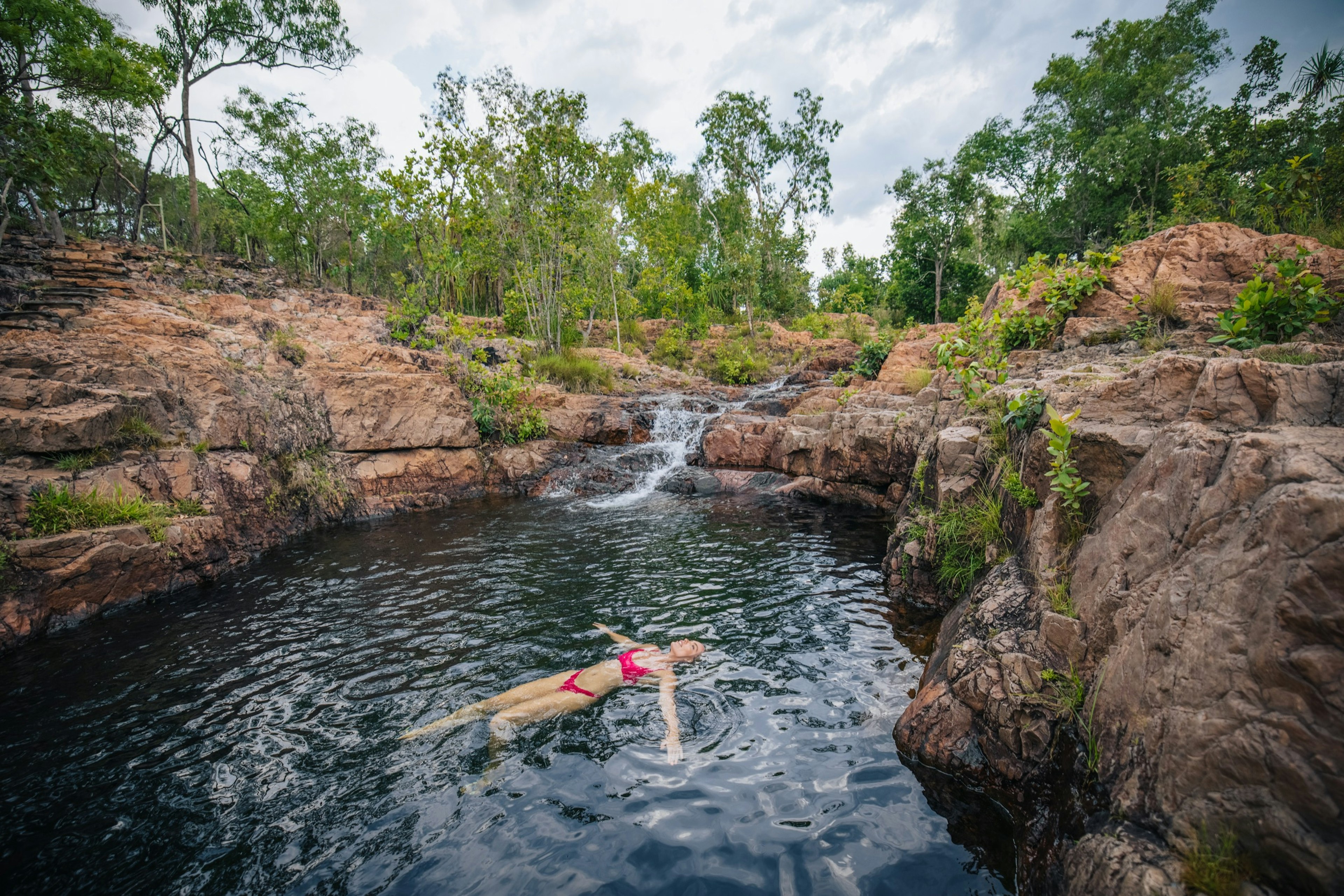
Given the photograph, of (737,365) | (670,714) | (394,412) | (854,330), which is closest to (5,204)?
(394,412)

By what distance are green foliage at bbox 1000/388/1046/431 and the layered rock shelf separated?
144 mm

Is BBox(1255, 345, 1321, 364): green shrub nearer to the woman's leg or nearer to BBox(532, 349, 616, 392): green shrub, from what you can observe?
the woman's leg

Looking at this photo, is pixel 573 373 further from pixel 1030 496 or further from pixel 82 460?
pixel 1030 496

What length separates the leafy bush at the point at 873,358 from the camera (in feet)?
53.1

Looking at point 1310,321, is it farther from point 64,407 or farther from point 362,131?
point 362,131

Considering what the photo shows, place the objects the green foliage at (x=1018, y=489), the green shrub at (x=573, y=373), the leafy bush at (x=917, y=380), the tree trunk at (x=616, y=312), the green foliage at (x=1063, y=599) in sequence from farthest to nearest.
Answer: the tree trunk at (x=616, y=312), the green shrub at (x=573, y=373), the leafy bush at (x=917, y=380), the green foliage at (x=1018, y=489), the green foliage at (x=1063, y=599)

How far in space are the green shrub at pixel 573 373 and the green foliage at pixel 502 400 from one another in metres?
2.98

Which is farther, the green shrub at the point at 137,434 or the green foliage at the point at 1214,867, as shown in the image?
the green shrub at the point at 137,434

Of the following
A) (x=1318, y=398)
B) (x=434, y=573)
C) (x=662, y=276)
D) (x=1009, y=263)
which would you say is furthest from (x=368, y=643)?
(x=1009, y=263)

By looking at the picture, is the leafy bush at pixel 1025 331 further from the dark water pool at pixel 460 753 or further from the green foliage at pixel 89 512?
the green foliage at pixel 89 512

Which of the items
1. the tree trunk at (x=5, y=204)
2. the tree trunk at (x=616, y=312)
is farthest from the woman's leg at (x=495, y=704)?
the tree trunk at (x=616, y=312)

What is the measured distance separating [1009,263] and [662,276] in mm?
17756

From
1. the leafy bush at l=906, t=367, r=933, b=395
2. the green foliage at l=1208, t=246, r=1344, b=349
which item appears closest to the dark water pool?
the green foliage at l=1208, t=246, r=1344, b=349

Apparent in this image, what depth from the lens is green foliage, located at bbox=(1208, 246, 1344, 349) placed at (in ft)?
12.7
